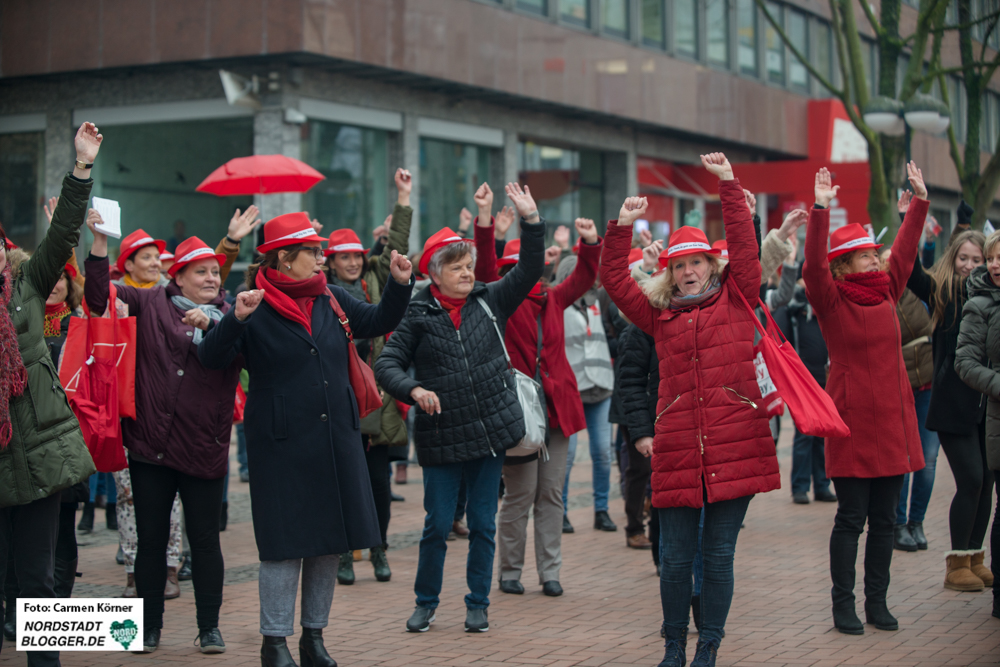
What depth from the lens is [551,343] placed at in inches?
281

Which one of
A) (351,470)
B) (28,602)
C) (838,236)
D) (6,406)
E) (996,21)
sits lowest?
(28,602)

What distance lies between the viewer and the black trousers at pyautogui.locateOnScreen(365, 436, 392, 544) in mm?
7570

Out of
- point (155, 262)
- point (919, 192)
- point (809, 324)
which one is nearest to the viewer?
point (919, 192)

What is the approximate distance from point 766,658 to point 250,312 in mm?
2957

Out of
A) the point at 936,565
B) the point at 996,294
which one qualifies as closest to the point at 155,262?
the point at 996,294

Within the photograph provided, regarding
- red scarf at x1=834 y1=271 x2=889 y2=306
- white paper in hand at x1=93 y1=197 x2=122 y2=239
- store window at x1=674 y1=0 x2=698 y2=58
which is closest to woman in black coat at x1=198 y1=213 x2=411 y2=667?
white paper in hand at x1=93 y1=197 x2=122 y2=239

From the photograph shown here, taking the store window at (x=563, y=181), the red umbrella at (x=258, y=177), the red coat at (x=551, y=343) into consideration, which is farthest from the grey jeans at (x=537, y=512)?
the store window at (x=563, y=181)

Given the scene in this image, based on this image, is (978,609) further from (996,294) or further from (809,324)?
(809,324)

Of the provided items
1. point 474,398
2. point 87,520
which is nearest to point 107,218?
point 474,398

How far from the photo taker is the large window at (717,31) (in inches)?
1034

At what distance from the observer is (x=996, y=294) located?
20.4 ft

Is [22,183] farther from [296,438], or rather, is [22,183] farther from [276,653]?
[276,653]

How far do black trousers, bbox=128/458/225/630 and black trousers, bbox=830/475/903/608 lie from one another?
324 centimetres

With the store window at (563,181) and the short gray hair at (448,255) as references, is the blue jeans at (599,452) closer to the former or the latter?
the short gray hair at (448,255)
